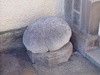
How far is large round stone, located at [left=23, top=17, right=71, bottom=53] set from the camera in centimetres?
160

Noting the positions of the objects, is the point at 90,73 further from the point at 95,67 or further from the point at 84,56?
the point at 84,56

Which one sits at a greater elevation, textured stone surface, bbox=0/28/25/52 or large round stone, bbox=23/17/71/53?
large round stone, bbox=23/17/71/53

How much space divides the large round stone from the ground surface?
→ 0.15 m

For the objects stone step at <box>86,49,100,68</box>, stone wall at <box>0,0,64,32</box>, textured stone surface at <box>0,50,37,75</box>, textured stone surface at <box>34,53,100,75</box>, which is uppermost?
stone wall at <box>0,0,64,32</box>

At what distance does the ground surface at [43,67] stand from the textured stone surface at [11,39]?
0.10 meters

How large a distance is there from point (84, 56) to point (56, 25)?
1.17 feet

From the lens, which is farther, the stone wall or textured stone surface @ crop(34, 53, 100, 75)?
the stone wall

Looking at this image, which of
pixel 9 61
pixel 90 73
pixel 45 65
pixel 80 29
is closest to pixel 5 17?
pixel 9 61

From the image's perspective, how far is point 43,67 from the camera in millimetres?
1659

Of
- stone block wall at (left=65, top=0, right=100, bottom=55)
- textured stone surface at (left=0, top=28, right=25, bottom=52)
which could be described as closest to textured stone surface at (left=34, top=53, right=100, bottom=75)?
stone block wall at (left=65, top=0, right=100, bottom=55)

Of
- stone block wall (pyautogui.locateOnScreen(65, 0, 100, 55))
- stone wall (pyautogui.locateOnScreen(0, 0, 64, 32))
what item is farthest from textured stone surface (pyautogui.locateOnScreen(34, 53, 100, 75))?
stone wall (pyautogui.locateOnScreen(0, 0, 64, 32))

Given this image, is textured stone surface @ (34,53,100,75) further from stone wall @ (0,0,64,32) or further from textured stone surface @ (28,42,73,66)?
stone wall @ (0,0,64,32)

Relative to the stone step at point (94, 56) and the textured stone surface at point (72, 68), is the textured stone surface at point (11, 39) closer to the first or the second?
the textured stone surface at point (72, 68)

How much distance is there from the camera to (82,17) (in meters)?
1.66
